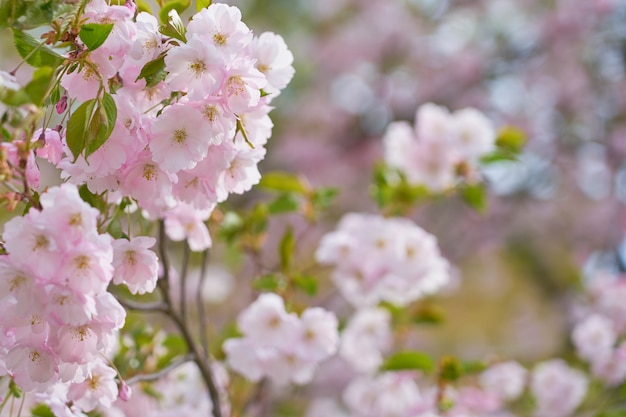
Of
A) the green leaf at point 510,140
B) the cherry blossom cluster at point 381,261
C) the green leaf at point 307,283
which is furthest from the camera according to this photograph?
the green leaf at point 510,140

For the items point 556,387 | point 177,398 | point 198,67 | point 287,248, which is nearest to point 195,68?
point 198,67

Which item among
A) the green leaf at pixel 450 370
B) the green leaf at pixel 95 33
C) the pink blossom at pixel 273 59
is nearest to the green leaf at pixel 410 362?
the green leaf at pixel 450 370

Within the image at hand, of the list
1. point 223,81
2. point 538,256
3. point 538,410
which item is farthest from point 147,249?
point 538,256

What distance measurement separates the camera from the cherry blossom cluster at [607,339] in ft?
6.27

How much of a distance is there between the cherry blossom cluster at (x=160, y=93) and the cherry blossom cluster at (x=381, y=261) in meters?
0.85

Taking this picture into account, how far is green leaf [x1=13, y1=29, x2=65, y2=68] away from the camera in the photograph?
2.61 feet

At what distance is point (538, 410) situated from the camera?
225 centimetres

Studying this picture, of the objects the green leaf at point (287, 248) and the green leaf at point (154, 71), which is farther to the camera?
the green leaf at point (287, 248)

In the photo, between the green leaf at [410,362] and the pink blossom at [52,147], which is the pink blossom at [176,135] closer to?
the pink blossom at [52,147]

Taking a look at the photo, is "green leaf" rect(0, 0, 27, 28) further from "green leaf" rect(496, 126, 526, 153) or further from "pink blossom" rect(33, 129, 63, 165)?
"green leaf" rect(496, 126, 526, 153)

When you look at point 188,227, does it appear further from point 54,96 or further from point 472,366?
point 472,366

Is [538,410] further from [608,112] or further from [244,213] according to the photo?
[608,112]

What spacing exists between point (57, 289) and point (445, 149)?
4.53 ft

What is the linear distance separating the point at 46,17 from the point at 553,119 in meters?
4.43
